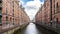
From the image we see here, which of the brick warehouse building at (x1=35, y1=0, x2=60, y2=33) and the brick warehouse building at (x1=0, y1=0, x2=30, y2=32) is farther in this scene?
the brick warehouse building at (x1=35, y1=0, x2=60, y2=33)

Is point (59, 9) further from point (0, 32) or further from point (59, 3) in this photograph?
point (0, 32)

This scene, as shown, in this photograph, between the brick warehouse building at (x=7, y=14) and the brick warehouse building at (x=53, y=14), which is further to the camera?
the brick warehouse building at (x=53, y=14)

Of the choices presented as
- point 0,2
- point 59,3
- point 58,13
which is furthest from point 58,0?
point 0,2

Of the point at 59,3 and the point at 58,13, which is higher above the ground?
the point at 59,3

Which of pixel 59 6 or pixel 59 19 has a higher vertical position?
pixel 59 6

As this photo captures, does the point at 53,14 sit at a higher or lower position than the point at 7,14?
lower

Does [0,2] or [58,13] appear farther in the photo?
[58,13]

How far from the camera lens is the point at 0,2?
17.3 metres

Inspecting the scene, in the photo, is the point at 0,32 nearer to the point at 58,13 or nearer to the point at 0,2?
the point at 0,2

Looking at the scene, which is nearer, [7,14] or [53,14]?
[7,14]

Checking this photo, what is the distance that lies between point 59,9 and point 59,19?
163 centimetres

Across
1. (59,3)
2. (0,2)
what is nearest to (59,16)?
(59,3)

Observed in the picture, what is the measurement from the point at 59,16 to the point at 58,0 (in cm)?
268

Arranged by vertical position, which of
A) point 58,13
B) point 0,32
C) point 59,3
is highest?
point 59,3
